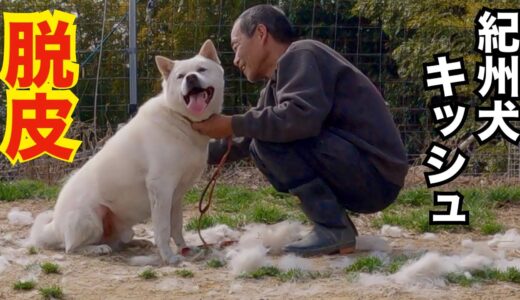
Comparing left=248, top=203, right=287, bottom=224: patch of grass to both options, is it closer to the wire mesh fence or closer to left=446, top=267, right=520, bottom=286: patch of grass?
left=446, top=267, right=520, bottom=286: patch of grass

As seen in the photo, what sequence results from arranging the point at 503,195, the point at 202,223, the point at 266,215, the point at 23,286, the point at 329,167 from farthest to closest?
the point at 503,195 < the point at 266,215 < the point at 202,223 < the point at 329,167 < the point at 23,286

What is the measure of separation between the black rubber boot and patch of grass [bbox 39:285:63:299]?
3.87ft

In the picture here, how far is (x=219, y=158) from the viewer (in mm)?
4332

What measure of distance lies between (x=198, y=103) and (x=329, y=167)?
678 millimetres

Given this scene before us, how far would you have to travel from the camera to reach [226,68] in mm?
7562

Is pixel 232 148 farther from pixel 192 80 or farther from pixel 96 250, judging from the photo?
pixel 96 250

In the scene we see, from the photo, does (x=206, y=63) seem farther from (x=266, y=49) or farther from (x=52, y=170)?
(x=52, y=170)

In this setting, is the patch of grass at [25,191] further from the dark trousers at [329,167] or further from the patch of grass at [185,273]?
the patch of grass at [185,273]

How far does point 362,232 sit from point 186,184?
1189mm

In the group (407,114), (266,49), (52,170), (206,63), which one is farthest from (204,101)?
(407,114)

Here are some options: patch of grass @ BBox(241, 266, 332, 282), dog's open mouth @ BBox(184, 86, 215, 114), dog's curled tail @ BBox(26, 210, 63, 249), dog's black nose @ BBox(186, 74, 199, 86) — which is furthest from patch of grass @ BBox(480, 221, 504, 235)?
dog's curled tail @ BBox(26, 210, 63, 249)

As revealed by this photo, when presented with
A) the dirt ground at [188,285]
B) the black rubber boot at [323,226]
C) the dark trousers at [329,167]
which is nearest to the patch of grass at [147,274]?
the dirt ground at [188,285]

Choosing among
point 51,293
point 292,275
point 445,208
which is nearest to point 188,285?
point 292,275

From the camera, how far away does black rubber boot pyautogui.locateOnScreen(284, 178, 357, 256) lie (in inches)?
151
